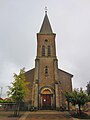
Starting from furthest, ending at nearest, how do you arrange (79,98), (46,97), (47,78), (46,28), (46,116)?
(46,28), (47,78), (46,97), (79,98), (46,116)

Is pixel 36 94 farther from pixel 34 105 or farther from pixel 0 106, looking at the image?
pixel 0 106

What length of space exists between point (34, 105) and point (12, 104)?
4.09 meters

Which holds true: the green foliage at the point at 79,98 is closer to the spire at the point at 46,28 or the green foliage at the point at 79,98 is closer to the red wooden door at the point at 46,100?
the red wooden door at the point at 46,100

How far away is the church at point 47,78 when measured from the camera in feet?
98.6

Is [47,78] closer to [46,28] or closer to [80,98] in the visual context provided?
[80,98]

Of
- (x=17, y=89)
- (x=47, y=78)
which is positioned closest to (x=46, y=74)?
(x=47, y=78)

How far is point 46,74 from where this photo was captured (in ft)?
106

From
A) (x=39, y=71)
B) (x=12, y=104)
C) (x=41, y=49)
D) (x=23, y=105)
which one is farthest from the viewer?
(x=41, y=49)

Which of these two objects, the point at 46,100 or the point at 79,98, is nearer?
the point at 79,98

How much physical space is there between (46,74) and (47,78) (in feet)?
2.97

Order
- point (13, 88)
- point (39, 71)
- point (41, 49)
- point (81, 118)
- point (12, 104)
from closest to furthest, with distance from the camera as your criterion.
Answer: point (81, 118) → point (13, 88) → point (12, 104) → point (39, 71) → point (41, 49)

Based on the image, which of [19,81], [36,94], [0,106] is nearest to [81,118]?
[19,81]

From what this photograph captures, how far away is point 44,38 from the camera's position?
120 ft

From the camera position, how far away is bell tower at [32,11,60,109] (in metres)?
30.1
